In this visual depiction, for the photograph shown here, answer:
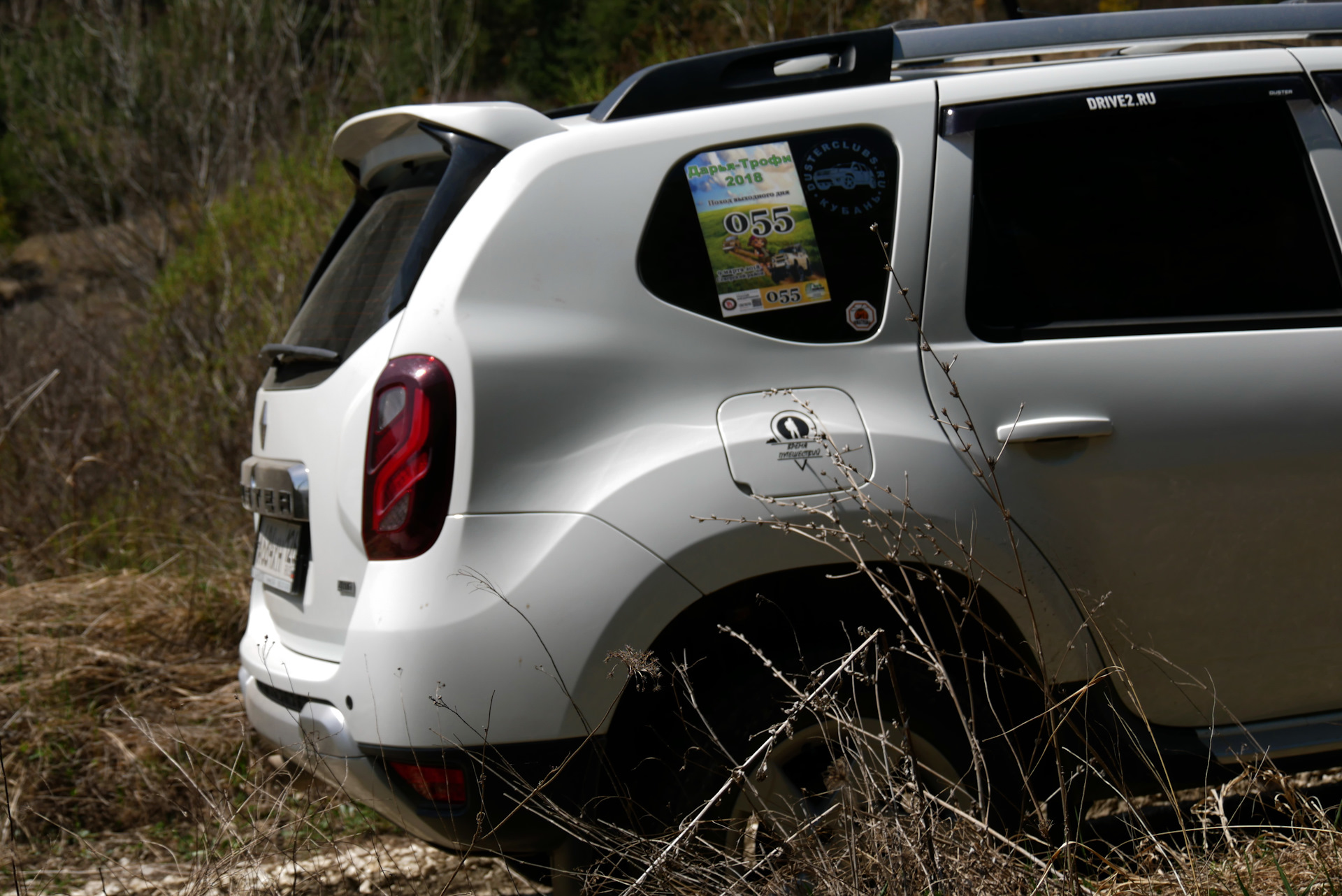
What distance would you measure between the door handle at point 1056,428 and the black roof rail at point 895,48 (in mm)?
859

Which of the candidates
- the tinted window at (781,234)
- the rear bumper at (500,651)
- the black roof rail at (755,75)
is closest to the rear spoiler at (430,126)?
the black roof rail at (755,75)

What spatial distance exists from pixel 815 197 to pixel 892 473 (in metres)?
0.61

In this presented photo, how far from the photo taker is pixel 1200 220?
7.74 feet

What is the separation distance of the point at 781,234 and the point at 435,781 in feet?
4.21

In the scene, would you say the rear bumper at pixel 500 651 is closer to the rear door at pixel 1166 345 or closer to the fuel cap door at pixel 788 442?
the fuel cap door at pixel 788 442

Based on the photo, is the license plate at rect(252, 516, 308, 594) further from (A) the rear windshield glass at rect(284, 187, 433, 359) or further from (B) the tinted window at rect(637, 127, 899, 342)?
(B) the tinted window at rect(637, 127, 899, 342)

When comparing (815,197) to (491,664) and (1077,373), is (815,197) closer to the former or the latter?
(1077,373)

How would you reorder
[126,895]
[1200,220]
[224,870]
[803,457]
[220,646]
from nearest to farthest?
[224,870] < [803,457] < [1200,220] < [126,895] < [220,646]

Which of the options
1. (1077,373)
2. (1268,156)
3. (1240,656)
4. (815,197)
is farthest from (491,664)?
(1268,156)

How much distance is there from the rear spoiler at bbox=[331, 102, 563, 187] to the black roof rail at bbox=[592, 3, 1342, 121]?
171 millimetres

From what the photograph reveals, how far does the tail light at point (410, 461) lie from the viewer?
6.38 feet

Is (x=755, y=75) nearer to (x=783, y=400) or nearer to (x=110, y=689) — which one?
(x=783, y=400)

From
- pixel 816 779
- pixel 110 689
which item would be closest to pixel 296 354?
pixel 816 779

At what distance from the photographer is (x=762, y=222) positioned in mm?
2172
